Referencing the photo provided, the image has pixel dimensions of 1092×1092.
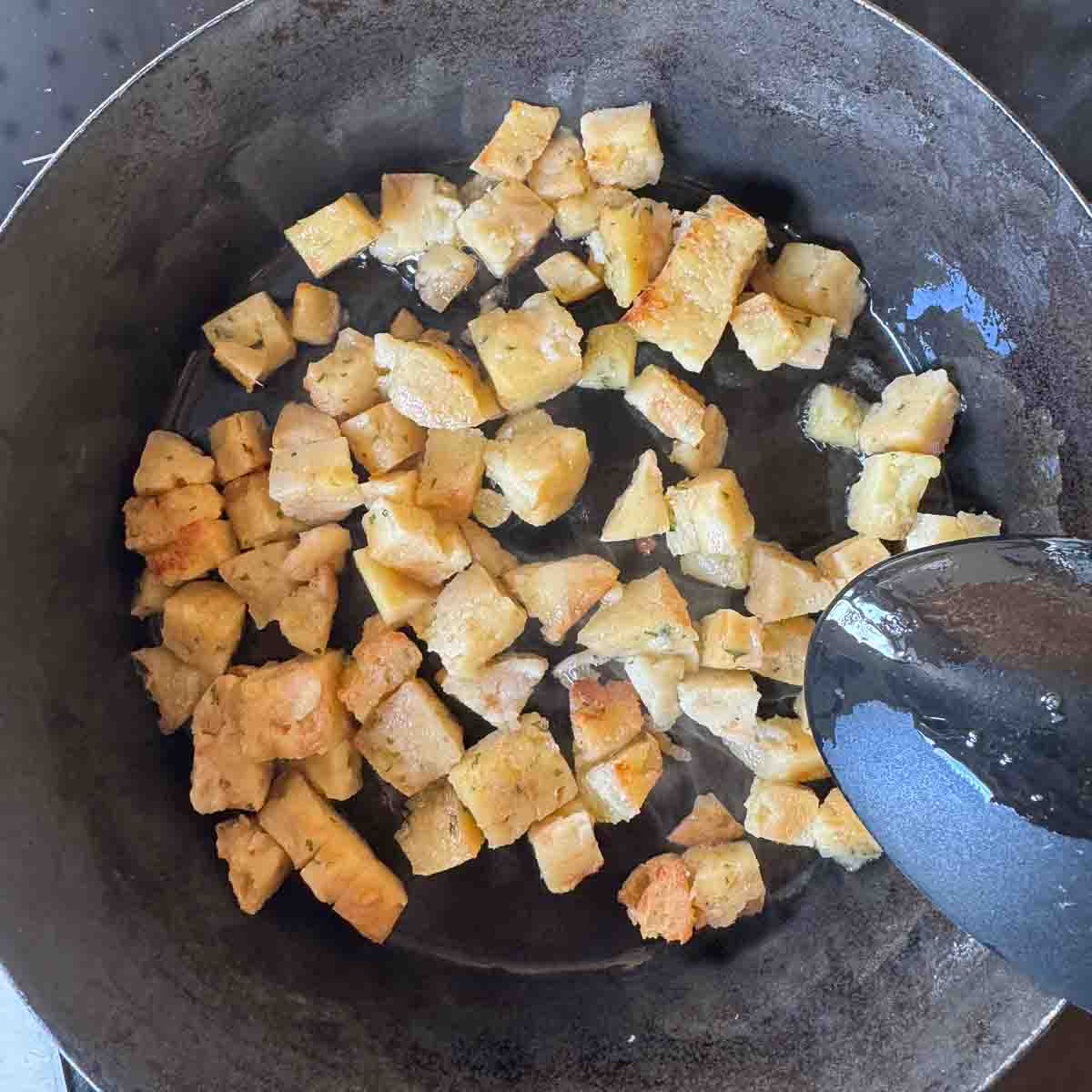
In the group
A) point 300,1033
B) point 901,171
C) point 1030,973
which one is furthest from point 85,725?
point 901,171

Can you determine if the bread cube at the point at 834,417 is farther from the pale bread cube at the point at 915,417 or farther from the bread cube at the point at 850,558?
the bread cube at the point at 850,558

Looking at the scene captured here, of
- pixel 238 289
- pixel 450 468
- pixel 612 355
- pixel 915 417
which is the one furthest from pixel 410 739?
pixel 915 417

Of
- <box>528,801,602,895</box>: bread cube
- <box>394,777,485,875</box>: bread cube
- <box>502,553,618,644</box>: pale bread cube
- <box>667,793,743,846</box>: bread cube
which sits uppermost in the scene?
<box>502,553,618,644</box>: pale bread cube

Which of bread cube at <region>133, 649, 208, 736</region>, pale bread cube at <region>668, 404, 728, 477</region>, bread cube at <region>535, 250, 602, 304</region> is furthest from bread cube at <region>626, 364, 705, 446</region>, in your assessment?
bread cube at <region>133, 649, 208, 736</region>

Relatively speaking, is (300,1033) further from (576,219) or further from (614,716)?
(576,219)

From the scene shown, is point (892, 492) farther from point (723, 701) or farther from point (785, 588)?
point (723, 701)

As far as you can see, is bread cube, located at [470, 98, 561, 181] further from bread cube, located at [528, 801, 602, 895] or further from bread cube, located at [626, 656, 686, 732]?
bread cube, located at [528, 801, 602, 895]
